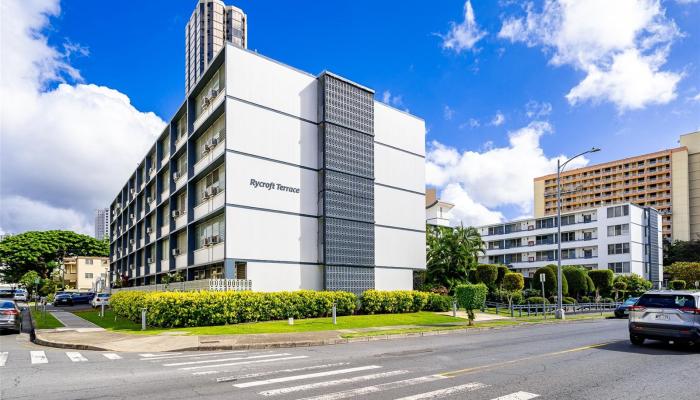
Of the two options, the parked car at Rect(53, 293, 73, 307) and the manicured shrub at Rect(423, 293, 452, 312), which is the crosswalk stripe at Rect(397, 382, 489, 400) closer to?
the manicured shrub at Rect(423, 293, 452, 312)

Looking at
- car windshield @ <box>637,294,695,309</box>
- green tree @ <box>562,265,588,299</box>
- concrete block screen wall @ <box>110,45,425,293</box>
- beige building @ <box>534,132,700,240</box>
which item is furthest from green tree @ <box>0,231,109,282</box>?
beige building @ <box>534,132,700,240</box>

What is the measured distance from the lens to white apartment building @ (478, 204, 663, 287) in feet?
248

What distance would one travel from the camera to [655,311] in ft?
49.1

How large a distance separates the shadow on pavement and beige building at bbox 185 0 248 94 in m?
125

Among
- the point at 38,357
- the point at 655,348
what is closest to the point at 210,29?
the point at 38,357

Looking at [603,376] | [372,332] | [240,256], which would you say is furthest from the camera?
[240,256]

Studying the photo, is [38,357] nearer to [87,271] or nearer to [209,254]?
[209,254]

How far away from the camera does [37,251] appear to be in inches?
3189

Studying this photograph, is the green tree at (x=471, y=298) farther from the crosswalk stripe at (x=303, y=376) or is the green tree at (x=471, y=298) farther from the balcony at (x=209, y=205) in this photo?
the crosswalk stripe at (x=303, y=376)

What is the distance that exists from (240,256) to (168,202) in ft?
52.7

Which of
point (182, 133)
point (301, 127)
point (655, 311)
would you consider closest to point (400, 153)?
point (301, 127)

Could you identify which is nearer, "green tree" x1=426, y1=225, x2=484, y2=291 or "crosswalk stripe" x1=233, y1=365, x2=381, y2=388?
"crosswalk stripe" x1=233, y1=365, x2=381, y2=388

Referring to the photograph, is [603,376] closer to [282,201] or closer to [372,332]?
[372,332]

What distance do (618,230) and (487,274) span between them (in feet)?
134
